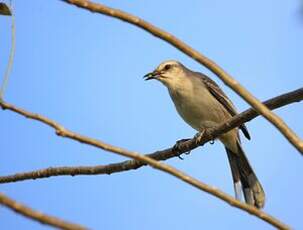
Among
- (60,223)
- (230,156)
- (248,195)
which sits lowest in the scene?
(60,223)

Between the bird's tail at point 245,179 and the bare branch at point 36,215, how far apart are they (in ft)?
20.6

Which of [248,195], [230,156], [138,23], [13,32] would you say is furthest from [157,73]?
[138,23]

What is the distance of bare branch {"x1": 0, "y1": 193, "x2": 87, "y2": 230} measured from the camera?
4.24 ft

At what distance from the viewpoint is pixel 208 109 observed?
27.6 ft

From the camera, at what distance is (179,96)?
858cm

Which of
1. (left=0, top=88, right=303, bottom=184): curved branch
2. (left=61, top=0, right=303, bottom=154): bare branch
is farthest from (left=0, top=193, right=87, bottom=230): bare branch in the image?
(left=0, top=88, right=303, bottom=184): curved branch

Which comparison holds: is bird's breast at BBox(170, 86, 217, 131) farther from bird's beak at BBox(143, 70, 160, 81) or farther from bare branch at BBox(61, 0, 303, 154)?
bare branch at BBox(61, 0, 303, 154)

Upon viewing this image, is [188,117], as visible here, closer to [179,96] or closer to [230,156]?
[179,96]

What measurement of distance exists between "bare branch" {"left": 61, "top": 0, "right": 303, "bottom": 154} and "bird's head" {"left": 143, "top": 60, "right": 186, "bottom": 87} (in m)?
6.43

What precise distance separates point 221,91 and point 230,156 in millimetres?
1007

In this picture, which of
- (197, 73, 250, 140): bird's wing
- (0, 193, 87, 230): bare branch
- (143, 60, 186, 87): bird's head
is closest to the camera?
(0, 193, 87, 230): bare branch

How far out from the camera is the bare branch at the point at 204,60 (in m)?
1.99

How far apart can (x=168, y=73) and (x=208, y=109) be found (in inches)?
41.8

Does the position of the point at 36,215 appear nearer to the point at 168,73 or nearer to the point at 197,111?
the point at 197,111
